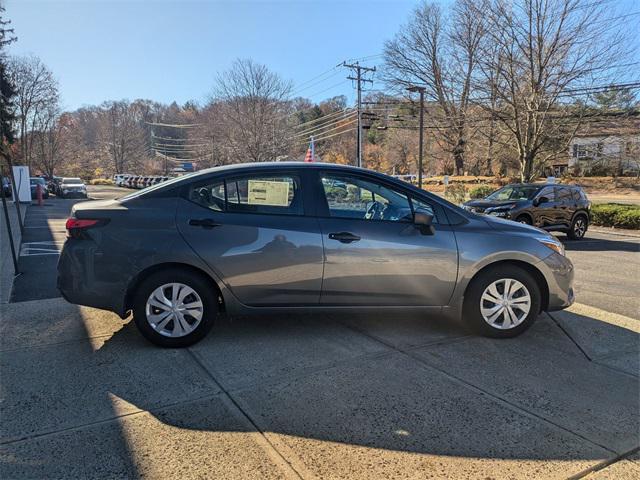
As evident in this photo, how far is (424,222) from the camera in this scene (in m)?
4.08

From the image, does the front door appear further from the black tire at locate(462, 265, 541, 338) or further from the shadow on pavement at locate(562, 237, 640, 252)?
the shadow on pavement at locate(562, 237, 640, 252)

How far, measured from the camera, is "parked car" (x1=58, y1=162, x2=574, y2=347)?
3.86 meters

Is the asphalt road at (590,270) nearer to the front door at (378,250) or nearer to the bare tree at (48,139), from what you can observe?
the front door at (378,250)

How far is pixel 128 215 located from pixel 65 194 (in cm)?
3524

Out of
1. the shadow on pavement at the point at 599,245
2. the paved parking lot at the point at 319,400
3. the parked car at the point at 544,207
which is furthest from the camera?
the parked car at the point at 544,207

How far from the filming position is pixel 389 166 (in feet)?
228

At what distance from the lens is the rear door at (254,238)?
3920 millimetres

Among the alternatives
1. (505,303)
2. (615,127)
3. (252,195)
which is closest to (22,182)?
(252,195)

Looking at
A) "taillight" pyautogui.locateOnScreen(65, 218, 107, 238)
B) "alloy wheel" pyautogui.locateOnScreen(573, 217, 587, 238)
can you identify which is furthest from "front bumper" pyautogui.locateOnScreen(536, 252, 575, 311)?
"alloy wheel" pyautogui.locateOnScreen(573, 217, 587, 238)

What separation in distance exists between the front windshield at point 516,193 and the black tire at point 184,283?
10807mm

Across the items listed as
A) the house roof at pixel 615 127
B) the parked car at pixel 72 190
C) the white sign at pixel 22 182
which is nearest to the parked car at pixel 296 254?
the house roof at pixel 615 127

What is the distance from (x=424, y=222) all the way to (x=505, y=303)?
1080mm

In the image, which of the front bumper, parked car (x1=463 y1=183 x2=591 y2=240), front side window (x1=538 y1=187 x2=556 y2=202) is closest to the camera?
the front bumper

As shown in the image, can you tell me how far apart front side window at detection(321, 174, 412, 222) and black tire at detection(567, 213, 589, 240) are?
1051cm
